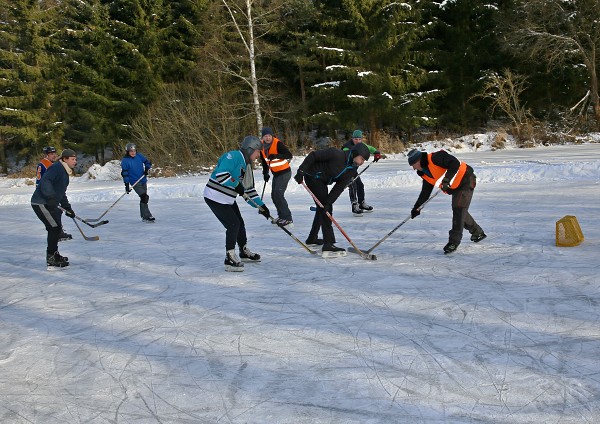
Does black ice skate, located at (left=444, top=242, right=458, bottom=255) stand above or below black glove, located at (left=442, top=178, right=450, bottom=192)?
below

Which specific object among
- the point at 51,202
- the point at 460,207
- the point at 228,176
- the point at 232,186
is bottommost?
the point at 460,207

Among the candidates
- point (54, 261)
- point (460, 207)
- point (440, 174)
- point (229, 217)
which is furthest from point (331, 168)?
point (54, 261)

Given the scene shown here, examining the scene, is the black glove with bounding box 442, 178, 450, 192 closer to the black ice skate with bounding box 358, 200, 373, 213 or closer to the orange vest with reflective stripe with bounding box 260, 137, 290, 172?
the orange vest with reflective stripe with bounding box 260, 137, 290, 172

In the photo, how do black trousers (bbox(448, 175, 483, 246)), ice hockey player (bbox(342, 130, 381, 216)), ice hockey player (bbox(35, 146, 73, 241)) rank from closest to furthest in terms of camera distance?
black trousers (bbox(448, 175, 483, 246))
ice hockey player (bbox(35, 146, 73, 241))
ice hockey player (bbox(342, 130, 381, 216))

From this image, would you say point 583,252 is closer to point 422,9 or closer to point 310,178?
point 310,178

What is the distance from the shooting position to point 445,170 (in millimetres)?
5426

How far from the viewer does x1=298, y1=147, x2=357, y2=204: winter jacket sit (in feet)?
18.8

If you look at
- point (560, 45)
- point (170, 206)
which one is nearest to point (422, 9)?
point (560, 45)

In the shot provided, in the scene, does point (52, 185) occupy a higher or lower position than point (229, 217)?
higher

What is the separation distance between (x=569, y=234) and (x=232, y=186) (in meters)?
3.50

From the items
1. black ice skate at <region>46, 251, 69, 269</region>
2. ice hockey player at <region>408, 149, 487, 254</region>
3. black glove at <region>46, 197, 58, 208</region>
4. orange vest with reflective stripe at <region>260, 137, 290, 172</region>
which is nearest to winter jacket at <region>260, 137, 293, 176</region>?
orange vest with reflective stripe at <region>260, 137, 290, 172</region>

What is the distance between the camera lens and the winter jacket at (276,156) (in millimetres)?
7539

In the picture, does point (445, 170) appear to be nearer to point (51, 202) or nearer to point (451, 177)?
point (451, 177)

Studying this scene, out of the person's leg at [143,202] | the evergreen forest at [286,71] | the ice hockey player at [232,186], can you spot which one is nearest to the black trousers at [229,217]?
the ice hockey player at [232,186]
